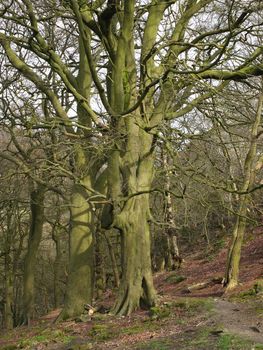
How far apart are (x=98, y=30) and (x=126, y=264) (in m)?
5.89

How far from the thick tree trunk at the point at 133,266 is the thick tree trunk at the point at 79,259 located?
2120mm

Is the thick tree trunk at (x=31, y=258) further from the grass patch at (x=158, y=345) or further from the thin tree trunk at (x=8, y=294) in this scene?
the grass patch at (x=158, y=345)


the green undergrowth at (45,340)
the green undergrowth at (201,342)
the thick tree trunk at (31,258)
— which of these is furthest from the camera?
the thick tree trunk at (31,258)

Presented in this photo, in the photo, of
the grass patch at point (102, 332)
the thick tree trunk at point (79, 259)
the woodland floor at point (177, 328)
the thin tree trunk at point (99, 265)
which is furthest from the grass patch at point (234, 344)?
the thin tree trunk at point (99, 265)

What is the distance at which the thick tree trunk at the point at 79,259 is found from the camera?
44.4 feet

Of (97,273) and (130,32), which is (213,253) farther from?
(130,32)

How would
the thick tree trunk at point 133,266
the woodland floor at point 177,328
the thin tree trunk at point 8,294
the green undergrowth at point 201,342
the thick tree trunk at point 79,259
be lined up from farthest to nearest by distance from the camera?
the thin tree trunk at point 8,294 → the thick tree trunk at point 79,259 → the thick tree trunk at point 133,266 → the woodland floor at point 177,328 → the green undergrowth at point 201,342

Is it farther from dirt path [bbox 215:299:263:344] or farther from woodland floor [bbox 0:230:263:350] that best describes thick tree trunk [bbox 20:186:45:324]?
dirt path [bbox 215:299:263:344]

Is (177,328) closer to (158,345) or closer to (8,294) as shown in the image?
(158,345)

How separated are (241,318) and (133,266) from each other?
10.6 feet

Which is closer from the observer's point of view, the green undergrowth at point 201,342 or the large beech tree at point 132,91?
the green undergrowth at point 201,342

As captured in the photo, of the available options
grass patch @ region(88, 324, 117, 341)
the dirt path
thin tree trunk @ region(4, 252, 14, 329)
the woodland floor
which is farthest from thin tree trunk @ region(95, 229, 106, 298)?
grass patch @ region(88, 324, 117, 341)

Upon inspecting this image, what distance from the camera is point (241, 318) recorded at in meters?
8.84

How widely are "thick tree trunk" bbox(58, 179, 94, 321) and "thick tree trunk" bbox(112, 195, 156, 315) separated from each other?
2120 mm
